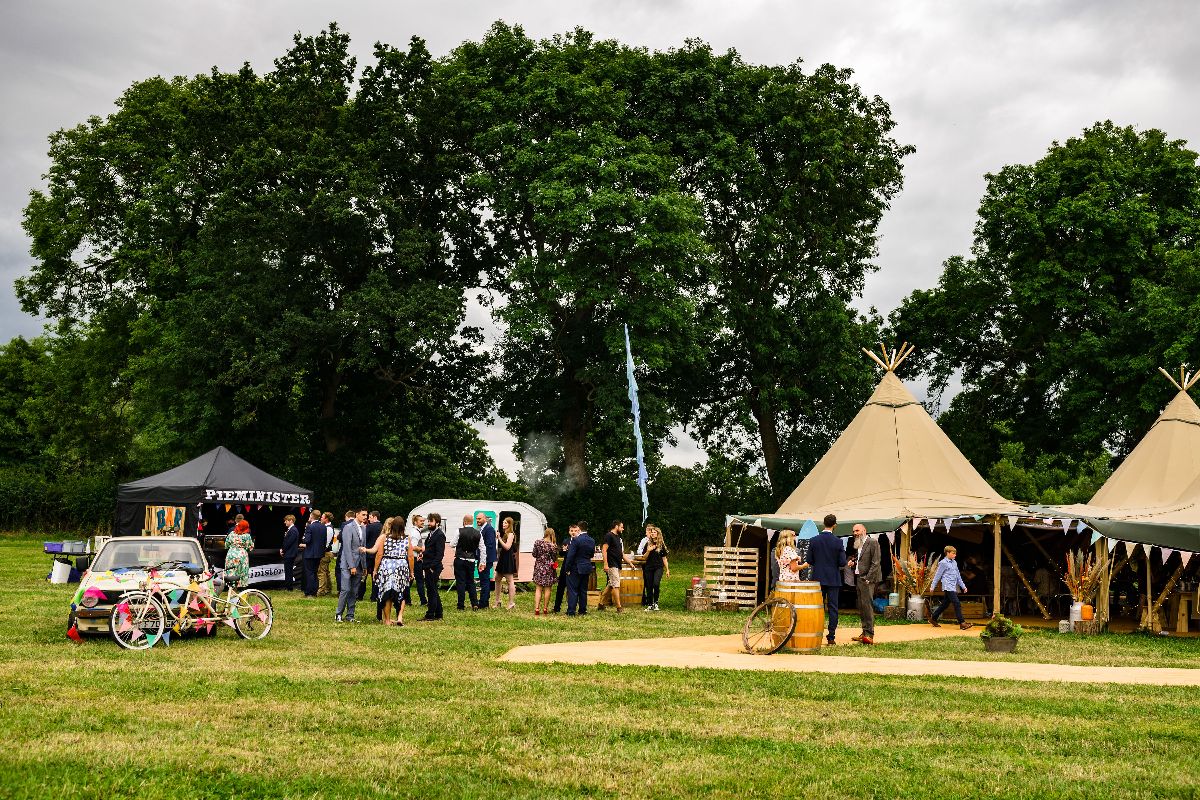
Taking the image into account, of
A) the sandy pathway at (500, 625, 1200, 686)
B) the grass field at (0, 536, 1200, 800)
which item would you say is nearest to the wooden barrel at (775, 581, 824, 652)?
the sandy pathway at (500, 625, 1200, 686)

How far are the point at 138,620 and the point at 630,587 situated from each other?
11.2 meters

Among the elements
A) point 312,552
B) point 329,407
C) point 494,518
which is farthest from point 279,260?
point 312,552

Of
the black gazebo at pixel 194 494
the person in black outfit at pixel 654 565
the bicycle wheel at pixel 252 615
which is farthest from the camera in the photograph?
the black gazebo at pixel 194 494

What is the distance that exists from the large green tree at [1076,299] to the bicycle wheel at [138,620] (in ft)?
93.2

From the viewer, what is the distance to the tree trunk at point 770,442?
38.7m

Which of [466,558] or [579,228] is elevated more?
[579,228]

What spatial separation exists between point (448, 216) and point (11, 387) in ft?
120

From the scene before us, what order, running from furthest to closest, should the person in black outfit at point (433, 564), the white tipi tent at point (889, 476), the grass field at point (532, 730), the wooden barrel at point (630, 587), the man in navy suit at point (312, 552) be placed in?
the white tipi tent at point (889, 476)
the wooden barrel at point (630, 587)
the man in navy suit at point (312, 552)
the person in black outfit at point (433, 564)
the grass field at point (532, 730)

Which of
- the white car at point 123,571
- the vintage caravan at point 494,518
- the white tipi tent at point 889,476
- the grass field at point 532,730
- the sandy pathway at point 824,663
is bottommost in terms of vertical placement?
the grass field at point 532,730

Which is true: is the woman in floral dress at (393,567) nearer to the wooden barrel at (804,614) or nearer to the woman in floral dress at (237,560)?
the woman in floral dress at (237,560)

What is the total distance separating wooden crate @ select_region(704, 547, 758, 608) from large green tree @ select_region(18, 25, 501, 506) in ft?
42.6

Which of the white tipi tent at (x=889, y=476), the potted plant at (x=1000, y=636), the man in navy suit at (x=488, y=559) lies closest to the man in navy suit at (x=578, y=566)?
the man in navy suit at (x=488, y=559)

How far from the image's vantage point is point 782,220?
36656 millimetres

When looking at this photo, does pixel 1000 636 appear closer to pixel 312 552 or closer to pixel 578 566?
pixel 578 566
